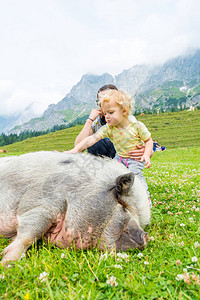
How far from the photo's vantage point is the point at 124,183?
140 inches

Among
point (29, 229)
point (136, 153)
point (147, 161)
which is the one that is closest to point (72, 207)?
point (29, 229)

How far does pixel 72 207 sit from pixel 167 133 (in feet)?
308

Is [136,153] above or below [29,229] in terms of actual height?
above

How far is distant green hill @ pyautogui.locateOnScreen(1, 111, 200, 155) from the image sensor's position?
80719 millimetres

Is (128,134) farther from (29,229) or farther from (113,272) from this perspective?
(113,272)

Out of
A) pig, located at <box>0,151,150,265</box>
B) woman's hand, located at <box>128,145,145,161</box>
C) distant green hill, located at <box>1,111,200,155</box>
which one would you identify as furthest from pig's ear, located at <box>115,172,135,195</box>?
distant green hill, located at <box>1,111,200,155</box>

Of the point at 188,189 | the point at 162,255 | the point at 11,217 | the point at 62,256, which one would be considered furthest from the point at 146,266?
the point at 188,189

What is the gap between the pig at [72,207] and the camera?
11.1 feet

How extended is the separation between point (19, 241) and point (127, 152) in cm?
371

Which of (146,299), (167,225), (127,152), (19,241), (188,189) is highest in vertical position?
(127,152)

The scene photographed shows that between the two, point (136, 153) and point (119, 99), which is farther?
point (136, 153)

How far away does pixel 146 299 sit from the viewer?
2215 millimetres

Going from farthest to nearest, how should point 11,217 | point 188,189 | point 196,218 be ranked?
point 188,189 → point 196,218 → point 11,217

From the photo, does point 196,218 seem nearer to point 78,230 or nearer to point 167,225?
point 167,225
